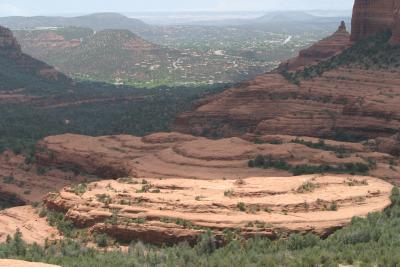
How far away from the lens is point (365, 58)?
9150 cm

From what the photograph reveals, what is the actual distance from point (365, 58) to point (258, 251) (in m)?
66.6

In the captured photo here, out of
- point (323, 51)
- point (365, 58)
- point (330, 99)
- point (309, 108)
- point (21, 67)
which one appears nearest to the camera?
point (309, 108)

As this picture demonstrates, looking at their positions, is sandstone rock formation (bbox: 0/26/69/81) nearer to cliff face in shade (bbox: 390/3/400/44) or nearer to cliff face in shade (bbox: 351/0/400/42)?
cliff face in shade (bbox: 351/0/400/42)

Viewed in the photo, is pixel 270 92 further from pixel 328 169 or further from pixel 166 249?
pixel 166 249

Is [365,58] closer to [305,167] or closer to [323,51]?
[323,51]

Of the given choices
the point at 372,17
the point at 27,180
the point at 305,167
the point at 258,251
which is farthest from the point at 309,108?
the point at 258,251

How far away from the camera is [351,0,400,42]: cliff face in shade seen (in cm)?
9590

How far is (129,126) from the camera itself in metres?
103

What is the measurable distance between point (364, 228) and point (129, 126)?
244 feet

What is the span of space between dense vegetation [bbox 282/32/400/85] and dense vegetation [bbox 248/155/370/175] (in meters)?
36.9

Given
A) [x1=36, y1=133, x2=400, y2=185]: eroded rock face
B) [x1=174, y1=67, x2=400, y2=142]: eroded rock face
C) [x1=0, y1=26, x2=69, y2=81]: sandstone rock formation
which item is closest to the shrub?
[x1=36, y1=133, x2=400, y2=185]: eroded rock face

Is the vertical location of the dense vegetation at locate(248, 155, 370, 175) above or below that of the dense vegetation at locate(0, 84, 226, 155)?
above

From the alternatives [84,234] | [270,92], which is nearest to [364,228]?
[84,234]

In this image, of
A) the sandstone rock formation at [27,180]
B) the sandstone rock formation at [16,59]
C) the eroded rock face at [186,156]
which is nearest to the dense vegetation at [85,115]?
the sandstone rock formation at [27,180]
